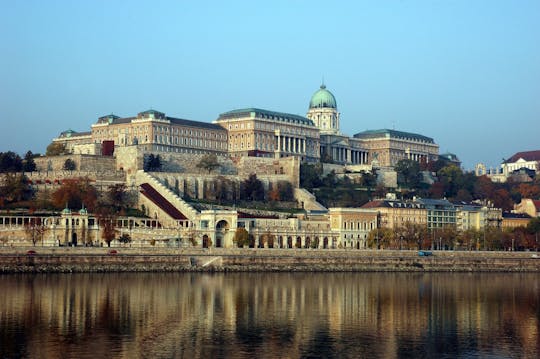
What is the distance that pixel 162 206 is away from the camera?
99812mm

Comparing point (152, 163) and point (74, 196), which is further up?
point (152, 163)

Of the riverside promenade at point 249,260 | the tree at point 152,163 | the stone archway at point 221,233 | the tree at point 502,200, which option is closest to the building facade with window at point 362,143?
the tree at point 502,200

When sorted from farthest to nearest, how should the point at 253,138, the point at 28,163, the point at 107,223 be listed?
the point at 253,138 → the point at 28,163 → the point at 107,223

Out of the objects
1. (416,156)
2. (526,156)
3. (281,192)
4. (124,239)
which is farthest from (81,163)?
(526,156)

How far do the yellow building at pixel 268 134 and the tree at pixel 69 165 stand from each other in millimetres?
28037

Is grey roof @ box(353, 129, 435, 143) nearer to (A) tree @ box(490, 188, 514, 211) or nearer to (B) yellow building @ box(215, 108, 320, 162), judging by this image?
(B) yellow building @ box(215, 108, 320, 162)

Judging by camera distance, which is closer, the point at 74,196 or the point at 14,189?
the point at 74,196

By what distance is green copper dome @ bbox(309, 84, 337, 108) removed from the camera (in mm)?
165250

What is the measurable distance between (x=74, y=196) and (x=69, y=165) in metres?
14.6

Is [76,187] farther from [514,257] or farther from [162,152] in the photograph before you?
[514,257]

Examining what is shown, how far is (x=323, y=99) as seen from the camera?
545 ft

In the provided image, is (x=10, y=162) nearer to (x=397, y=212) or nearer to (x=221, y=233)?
(x=221, y=233)

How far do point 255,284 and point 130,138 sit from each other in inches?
2643

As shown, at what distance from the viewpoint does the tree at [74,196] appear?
96562mm
